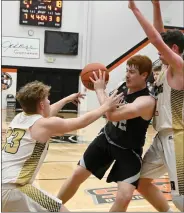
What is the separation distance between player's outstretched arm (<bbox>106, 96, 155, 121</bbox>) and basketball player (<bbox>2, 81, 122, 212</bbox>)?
6 centimetres

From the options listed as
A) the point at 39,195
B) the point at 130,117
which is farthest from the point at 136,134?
the point at 39,195

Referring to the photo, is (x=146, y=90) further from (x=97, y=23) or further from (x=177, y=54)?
(x=97, y=23)

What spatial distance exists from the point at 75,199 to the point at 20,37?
955 centimetres

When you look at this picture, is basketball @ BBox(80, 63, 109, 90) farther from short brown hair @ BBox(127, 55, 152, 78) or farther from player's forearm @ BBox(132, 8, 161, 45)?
player's forearm @ BBox(132, 8, 161, 45)

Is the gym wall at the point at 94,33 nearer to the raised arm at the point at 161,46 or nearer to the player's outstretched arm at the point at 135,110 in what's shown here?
the player's outstretched arm at the point at 135,110

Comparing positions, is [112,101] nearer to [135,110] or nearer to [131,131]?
[135,110]

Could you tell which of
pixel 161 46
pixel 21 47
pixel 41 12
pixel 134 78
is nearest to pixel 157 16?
pixel 134 78

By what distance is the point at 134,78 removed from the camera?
8.41 feet

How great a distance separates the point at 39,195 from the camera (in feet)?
7.16

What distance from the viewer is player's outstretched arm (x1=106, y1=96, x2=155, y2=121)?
2.38 m

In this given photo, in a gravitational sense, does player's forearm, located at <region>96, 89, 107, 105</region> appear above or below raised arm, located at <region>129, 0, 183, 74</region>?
below

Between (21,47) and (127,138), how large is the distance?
10147 millimetres

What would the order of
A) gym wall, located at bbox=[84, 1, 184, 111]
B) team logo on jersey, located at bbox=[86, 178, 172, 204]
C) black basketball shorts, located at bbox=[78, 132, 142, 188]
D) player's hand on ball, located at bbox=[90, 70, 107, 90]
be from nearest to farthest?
player's hand on ball, located at bbox=[90, 70, 107, 90] < black basketball shorts, located at bbox=[78, 132, 142, 188] < team logo on jersey, located at bbox=[86, 178, 172, 204] < gym wall, located at bbox=[84, 1, 184, 111]

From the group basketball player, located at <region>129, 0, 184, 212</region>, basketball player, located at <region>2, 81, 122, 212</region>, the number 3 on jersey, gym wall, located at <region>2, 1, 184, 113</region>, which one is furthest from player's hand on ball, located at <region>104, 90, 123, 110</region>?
gym wall, located at <region>2, 1, 184, 113</region>
